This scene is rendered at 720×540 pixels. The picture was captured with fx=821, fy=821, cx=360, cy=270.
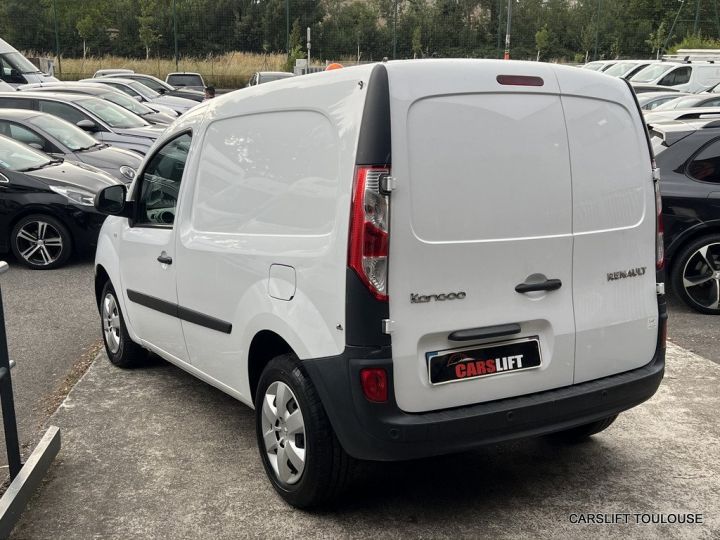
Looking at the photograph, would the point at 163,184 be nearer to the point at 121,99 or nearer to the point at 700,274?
the point at 700,274

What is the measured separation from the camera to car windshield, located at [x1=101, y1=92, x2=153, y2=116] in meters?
17.1

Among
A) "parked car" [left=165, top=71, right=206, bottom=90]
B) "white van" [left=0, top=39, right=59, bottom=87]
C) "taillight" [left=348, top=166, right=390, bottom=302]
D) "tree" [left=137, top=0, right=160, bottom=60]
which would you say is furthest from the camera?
"tree" [left=137, top=0, right=160, bottom=60]

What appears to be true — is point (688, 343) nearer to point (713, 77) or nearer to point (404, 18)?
point (713, 77)

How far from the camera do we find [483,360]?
10.5ft

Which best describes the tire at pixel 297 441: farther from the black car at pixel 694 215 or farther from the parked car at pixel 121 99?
the parked car at pixel 121 99

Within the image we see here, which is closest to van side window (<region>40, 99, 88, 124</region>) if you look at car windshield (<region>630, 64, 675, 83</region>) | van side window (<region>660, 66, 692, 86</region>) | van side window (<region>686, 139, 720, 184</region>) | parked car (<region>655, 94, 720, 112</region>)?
van side window (<region>686, 139, 720, 184</region>)

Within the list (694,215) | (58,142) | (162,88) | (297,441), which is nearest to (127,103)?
(58,142)

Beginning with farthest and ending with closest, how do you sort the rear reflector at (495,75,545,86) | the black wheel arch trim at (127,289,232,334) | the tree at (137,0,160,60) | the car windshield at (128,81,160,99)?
1. the tree at (137,0,160,60)
2. the car windshield at (128,81,160,99)
3. the black wheel arch trim at (127,289,232,334)
4. the rear reflector at (495,75,545,86)

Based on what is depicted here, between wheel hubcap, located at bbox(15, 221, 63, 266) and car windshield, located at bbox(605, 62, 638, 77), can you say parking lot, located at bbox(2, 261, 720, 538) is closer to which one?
wheel hubcap, located at bbox(15, 221, 63, 266)

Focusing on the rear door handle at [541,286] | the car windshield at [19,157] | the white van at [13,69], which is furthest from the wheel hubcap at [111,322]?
the white van at [13,69]

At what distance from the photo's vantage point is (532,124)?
3.28 m

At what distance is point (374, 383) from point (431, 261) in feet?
1.65

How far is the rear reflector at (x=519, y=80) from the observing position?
3248 mm

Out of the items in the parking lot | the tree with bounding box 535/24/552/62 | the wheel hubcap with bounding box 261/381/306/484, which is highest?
the tree with bounding box 535/24/552/62
